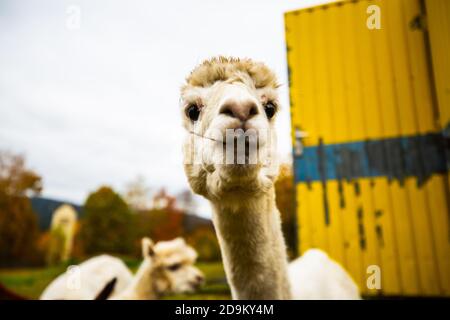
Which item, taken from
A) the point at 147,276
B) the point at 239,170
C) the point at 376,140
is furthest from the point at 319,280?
the point at 147,276

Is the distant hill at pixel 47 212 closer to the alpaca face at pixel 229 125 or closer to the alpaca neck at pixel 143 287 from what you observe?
the alpaca neck at pixel 143 287

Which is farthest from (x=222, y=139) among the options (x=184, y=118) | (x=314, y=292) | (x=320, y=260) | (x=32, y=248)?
(x=32, y=248)

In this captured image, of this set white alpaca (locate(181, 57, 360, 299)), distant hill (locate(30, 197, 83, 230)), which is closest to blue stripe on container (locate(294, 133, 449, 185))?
white alpaca (locate(181, 57, 360, 299))

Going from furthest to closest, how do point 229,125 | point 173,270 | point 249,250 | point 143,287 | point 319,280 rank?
point 173,270 → point 143,287 → point 319,280 → point 249,250 → point 229,125

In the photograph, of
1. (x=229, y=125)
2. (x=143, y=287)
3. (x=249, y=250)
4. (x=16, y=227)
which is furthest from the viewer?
(x=16, y=227)

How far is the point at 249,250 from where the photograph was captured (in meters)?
1.91

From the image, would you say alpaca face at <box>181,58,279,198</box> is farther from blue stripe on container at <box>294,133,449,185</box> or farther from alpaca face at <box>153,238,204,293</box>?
alpaca face at <box>153,238,204,293</box>

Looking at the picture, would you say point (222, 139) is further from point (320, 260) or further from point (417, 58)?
point (417, 58)

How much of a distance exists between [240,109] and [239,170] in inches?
10.8

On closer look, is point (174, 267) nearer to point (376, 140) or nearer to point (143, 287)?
point (143, 287)

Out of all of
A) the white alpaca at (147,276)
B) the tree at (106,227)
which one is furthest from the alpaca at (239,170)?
the tree at (106,227)

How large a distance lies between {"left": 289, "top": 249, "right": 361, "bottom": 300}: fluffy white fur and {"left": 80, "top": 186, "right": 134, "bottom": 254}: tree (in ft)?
46.6

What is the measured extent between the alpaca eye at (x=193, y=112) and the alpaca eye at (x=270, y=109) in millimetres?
393

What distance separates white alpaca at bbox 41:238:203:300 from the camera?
4.68 metres
